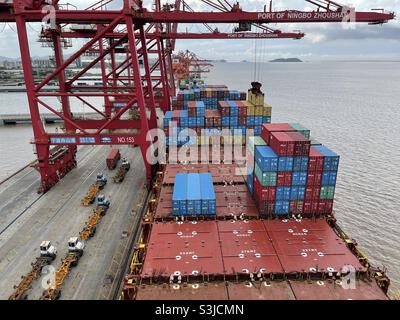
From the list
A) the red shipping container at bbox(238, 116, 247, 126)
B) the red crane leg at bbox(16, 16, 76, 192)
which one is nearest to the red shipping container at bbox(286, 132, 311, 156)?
the red shipping container at bbox(238, 116, 247, 126)

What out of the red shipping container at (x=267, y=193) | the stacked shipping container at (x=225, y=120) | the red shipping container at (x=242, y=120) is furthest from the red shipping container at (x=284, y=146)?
the red shipping container at (x=242, y=120)

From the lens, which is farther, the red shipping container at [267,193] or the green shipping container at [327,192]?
the green shipping container at [327,192]

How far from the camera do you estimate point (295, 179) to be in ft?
72.4

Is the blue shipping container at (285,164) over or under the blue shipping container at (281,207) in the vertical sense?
over

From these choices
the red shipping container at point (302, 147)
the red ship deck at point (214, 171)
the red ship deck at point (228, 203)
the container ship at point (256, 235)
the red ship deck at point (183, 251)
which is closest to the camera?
the container ship at point (256, 235)

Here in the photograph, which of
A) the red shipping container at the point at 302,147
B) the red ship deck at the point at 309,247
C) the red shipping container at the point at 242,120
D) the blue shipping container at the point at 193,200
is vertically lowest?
the red ship deck at the point at 309,247

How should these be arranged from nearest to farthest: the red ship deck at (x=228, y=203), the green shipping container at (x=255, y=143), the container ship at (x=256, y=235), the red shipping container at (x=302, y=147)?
the container ship at (x=256, y=235) → the red shipping container at (x=302, y=147) → the red ship deck at (x=228, y=203) → the green shipping container at (x=255, y=143)

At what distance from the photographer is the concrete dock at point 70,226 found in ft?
67.8

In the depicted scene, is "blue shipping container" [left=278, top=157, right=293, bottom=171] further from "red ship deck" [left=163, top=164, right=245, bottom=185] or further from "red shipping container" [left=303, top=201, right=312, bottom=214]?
"red ship deck" [left=163, top=164, right=245, bottom=185]

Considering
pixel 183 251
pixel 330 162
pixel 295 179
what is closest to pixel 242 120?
pixel 295 179

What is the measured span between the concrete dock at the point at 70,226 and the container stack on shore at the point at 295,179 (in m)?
11.4

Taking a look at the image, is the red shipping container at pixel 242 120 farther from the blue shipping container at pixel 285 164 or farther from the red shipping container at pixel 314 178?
the red shipping container at pixel 314 178

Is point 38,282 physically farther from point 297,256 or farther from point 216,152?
point 216,152

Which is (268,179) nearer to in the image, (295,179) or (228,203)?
(295,179)
